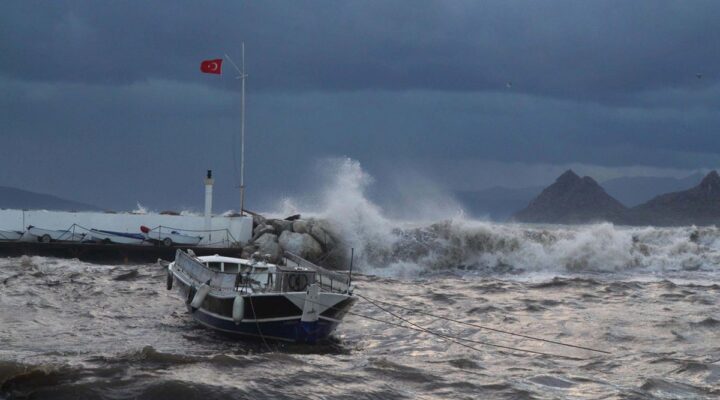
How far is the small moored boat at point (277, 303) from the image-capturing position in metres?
15.7

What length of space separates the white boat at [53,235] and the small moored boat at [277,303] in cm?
2163

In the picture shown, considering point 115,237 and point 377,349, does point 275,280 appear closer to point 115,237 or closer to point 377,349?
point 377,349

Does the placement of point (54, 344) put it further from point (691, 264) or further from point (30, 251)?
point (691, 264)

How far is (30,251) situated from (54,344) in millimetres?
22943

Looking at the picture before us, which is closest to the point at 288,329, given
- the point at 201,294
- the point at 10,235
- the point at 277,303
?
the point at 277,303

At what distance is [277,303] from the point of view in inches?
616

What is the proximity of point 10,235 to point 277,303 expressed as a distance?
26.1 meters

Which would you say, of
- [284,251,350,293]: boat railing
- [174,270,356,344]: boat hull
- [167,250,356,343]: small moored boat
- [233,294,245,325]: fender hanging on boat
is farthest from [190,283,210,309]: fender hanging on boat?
[284,251,350,293]: boat railing

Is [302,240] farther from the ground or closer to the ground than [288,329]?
farther from the ground

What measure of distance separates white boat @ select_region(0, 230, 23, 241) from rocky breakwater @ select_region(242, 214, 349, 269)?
11.6 meters

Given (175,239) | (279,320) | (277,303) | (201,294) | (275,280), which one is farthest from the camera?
(175,239)

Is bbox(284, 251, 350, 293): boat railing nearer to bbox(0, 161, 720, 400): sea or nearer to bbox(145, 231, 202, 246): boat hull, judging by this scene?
bbox(0, 161, 720, 400): sea

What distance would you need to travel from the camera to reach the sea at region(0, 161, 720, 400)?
1132cm

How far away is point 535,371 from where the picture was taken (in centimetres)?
1359
